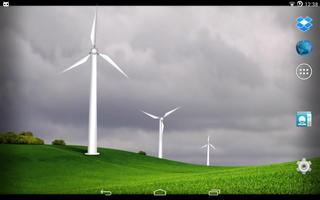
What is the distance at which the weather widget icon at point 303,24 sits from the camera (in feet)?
25.5

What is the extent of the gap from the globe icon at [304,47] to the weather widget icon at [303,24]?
8.3 inches

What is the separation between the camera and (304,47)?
7.79 meters

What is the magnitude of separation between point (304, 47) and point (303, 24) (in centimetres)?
40

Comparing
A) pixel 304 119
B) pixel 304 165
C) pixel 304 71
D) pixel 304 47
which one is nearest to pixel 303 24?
pixel 304 47

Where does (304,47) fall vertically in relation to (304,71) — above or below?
above

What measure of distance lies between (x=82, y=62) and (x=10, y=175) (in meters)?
2.83

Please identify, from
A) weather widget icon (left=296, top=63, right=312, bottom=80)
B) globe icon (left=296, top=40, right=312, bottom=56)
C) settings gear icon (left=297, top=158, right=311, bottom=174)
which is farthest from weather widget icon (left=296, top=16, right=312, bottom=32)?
settings gear icon (left=297, top=158, right=311, bottom=174)

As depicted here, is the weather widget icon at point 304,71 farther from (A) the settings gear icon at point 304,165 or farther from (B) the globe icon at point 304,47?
(A) the settings gear icon at point 304,165

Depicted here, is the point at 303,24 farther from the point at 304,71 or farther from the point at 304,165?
the point at 304,165

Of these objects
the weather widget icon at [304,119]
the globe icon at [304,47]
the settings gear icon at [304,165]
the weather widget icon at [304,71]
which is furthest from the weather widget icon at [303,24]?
the settings gear icon at [304,165]

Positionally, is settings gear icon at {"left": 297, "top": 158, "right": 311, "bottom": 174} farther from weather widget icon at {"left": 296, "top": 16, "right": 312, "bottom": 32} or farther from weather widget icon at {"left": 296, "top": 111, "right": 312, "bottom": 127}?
weather widget icon at {"left": 296, "top": 16, "right": 312, "bottom": 32}

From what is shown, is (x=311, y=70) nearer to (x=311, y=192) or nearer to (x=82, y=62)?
(x=311, y=192)
